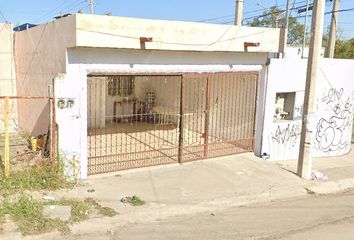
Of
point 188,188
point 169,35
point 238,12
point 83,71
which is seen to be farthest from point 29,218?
point 238,12

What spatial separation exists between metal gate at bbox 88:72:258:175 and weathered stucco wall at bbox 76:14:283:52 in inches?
30.7

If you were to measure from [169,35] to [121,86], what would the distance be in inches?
258

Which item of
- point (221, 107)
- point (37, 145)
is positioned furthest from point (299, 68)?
point (37, 145)

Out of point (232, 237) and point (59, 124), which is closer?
point (232, 237)

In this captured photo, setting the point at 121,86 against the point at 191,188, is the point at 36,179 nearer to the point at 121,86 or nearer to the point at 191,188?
the point at 191,188

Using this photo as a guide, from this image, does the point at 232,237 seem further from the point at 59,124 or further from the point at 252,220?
the point at 59,124

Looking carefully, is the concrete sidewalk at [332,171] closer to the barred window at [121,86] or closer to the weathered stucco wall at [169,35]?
the weathered stucco wall at [169,35]

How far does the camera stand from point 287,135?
10539 millimetres

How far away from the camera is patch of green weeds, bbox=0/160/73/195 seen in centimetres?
632

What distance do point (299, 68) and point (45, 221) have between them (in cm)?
779

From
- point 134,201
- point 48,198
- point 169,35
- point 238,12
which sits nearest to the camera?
point 48,198

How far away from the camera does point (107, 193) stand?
669 cm

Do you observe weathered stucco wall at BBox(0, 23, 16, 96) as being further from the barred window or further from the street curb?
the street curb

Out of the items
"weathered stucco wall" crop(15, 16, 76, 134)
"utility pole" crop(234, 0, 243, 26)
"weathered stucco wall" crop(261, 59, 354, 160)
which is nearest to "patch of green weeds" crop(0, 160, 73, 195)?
"weathered stucco wall" crop(15, 16, 76, 134)
